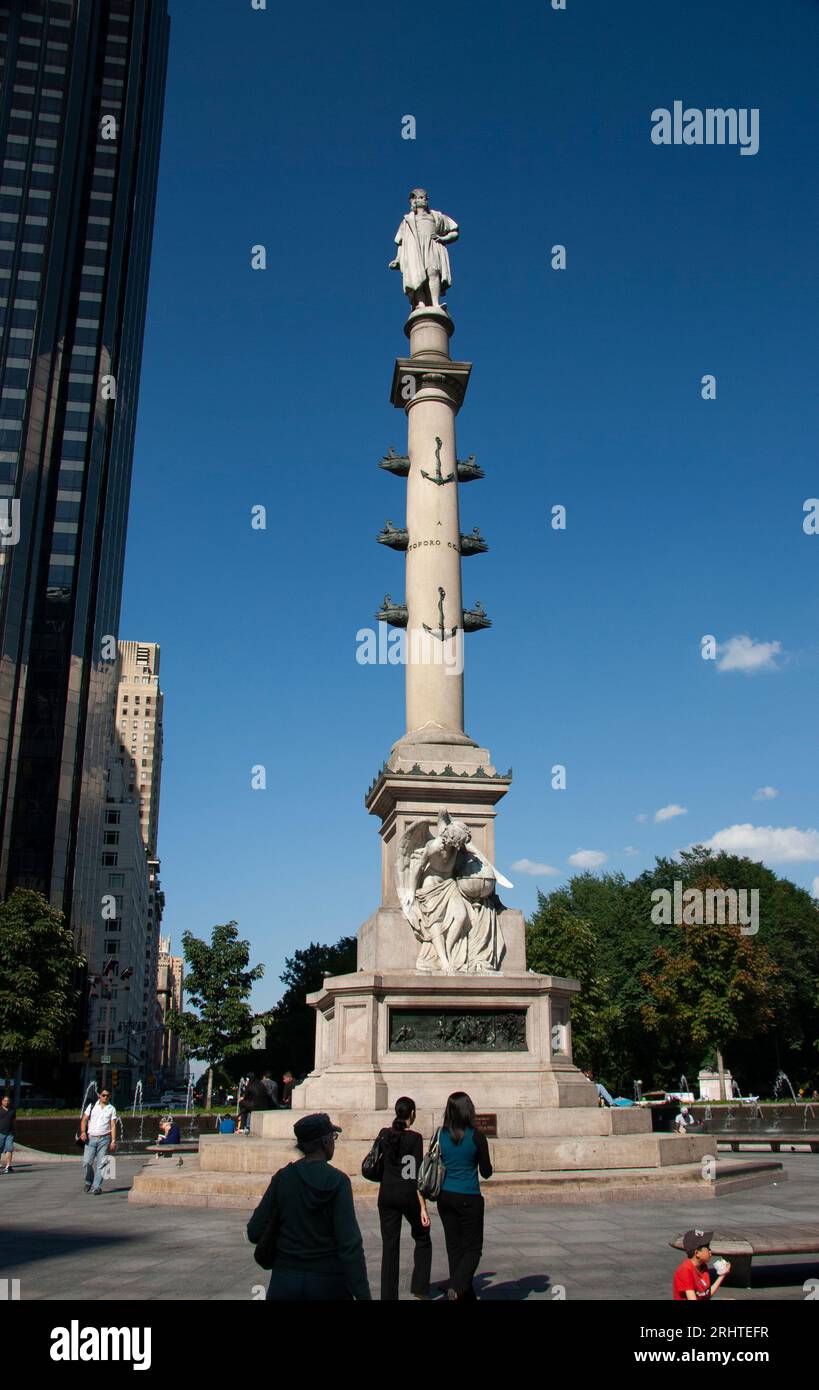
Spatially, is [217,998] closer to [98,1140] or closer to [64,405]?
[98,1140]

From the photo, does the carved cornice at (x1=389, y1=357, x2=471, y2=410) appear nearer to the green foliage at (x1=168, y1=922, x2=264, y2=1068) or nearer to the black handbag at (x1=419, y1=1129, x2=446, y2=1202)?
the black handbag at (x1=419, y1=1129, x2=446, y2=1202)

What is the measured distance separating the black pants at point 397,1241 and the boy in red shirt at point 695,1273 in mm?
1884

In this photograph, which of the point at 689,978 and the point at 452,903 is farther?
the point at 689,978

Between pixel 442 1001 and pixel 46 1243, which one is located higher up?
pixel 442 1001

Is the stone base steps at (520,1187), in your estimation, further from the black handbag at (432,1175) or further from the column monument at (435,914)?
the black handbag at (432,1175)

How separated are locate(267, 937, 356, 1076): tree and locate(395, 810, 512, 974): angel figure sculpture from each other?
105 feet

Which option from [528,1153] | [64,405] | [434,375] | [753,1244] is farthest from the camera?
[64,405]

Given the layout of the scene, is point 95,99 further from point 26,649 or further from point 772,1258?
point 772,1258

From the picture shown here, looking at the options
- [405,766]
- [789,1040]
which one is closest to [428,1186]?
[405,766]

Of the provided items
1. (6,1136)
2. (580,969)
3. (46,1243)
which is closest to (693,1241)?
(46,1243)

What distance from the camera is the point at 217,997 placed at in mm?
44781

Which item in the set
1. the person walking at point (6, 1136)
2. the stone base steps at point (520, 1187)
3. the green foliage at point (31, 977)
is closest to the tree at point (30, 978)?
the green foliage at point (31, 977)

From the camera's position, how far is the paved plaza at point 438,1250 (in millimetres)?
8375

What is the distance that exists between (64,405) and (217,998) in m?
52.6
